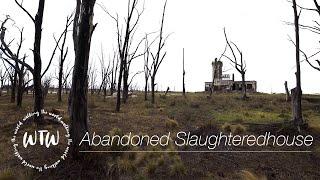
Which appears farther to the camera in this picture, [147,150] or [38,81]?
[38,81]

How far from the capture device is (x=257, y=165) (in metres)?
10.7

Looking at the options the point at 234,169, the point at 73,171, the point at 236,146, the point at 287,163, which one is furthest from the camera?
the point at 236,146

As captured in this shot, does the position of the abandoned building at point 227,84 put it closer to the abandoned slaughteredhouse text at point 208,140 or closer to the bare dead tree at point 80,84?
the abandoned slaughteredhouse text at point 208,140

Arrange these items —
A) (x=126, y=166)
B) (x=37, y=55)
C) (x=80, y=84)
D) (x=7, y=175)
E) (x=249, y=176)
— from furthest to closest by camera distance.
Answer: (x=37, y=55), (x=80, y=84), (x=126, y=166), (x=249, y=176), (x=7, y=175)

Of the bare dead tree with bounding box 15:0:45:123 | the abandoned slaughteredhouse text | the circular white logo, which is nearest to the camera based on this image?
the circular white logo

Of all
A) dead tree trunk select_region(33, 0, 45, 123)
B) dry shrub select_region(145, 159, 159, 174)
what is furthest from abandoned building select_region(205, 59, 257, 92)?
dry shrub select_region(145, 159, 159, 174)

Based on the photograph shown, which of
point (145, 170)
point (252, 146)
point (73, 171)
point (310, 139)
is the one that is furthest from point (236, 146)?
point (73, 171)

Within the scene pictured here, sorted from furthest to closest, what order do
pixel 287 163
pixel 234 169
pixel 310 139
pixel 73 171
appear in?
pixel 310 139 → pixel 287 163 → pixel 234 169 → pixel 73 171

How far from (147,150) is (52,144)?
280cm

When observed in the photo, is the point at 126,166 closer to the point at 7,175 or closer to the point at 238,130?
the point at 7,175

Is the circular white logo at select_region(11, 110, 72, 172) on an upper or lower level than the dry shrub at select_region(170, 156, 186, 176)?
upper

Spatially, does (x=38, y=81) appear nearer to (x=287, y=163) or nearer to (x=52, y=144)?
(x=52, y=144)

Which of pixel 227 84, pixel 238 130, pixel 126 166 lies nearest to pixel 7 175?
pixel 126 166

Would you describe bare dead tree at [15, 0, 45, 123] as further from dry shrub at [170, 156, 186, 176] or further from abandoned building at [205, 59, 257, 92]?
abandoned building at [205, 59, 257, 92]
